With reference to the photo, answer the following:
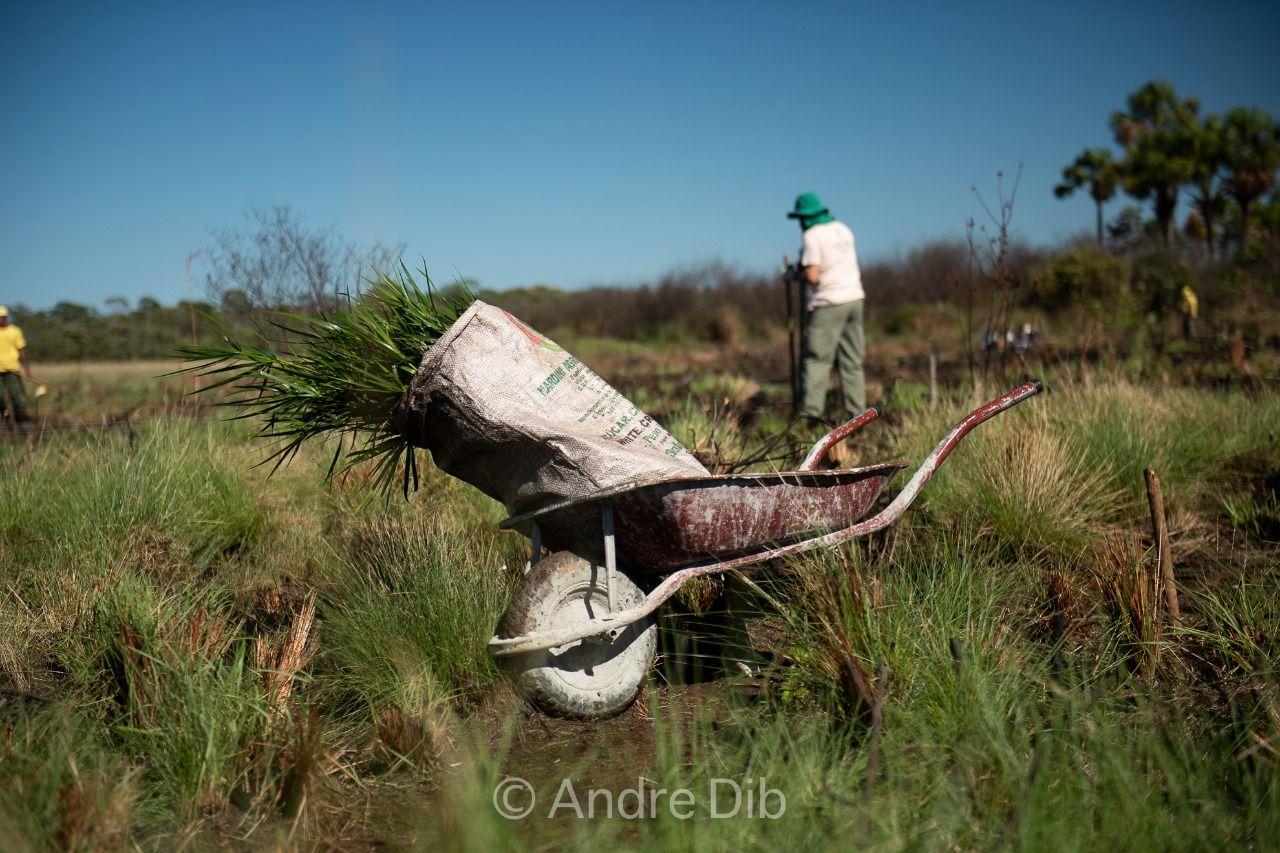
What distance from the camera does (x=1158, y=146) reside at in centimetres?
3102

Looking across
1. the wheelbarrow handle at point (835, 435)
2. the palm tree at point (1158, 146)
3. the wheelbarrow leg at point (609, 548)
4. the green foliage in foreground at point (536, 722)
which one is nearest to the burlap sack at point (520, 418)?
the wheelbarrow leg at point (609, 548)

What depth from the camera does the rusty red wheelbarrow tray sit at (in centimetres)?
243

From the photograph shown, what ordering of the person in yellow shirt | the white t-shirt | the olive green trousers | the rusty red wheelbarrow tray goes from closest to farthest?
the rusty red wheelbarrow tray < the white t-shirt < the olive green trousers < the person in yellow shirt

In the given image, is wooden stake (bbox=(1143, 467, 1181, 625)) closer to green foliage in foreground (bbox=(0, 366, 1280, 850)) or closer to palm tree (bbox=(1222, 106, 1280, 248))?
green foliage in foreground (bbox=(0, 366, 1280, 850))

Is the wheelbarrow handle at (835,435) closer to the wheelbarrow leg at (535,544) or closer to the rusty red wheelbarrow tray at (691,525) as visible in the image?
the rusty red wheelbarrow tray at (691,525)

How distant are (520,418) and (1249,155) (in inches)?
1380

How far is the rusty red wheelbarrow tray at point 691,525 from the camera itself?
2.43m

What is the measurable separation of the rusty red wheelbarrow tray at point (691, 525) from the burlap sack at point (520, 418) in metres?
0.08

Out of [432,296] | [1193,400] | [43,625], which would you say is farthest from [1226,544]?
[43,625]

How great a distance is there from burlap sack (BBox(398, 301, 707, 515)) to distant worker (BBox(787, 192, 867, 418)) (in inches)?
160

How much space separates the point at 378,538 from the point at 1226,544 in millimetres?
3680

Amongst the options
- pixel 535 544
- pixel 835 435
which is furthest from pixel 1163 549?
pixel 535 544

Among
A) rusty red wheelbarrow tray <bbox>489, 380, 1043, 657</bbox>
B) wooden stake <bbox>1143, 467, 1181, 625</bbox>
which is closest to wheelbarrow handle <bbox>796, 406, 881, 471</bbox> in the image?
rusty red wheelbarrow tray <bbox>489, 380, 1043, 657</bbox>

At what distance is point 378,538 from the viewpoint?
332cm
